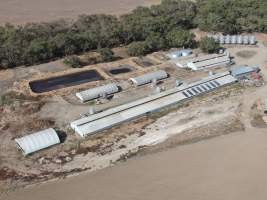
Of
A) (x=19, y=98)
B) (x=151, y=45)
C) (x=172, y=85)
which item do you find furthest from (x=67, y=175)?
(x=151, y=45)

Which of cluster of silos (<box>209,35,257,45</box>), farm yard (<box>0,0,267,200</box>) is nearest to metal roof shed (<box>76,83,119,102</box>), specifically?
farm yard (<box>0,0,267,200</box>)

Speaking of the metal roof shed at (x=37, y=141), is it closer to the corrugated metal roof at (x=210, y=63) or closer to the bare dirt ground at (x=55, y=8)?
the corrugated metal roof at (x=210, y=63)

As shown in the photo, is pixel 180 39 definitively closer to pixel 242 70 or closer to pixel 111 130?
pixel 242 70

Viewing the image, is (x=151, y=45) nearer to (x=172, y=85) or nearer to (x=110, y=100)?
(x=172, y=85)

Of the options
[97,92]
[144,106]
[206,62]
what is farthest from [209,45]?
[97,92]

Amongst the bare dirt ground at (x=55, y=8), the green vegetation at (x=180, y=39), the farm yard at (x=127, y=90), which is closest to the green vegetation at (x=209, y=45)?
the farm yard at (x=127, y=90)

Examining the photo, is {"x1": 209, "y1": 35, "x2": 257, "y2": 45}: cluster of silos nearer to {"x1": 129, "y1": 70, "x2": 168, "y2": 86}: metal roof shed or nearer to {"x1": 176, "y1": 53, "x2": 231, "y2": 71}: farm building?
{"x1": 176, "y1": 53, "x2": 231, "y2": 71}: farm building
